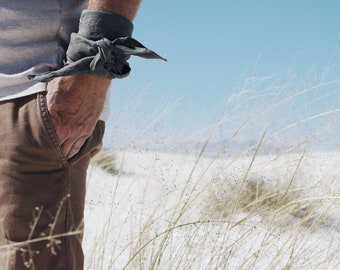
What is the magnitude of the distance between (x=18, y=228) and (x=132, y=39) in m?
0.42

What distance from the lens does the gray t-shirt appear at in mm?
1262

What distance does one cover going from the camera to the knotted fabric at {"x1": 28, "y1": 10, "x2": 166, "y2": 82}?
3.93ft

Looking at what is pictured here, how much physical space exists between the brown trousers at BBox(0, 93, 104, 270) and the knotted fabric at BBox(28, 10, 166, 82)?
84 mm

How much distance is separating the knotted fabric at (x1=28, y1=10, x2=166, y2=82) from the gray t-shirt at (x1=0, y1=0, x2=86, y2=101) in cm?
4

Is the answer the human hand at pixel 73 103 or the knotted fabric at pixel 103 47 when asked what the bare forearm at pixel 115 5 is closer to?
the knotted fabric at pixel 103 47

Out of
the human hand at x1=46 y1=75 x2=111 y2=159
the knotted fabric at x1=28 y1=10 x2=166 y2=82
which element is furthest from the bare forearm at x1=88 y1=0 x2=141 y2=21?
the human hand at x1=46 y1=75 x2=111 y2=159

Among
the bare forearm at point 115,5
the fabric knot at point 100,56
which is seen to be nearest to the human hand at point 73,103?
the fabric knot at point 100,56

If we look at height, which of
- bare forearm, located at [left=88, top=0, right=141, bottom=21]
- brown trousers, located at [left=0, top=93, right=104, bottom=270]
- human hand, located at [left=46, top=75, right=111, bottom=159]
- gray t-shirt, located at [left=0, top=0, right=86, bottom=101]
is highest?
bare forearm, located at [left=88, top=0, right=141, bottom=21]

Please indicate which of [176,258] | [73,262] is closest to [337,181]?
[176,258]

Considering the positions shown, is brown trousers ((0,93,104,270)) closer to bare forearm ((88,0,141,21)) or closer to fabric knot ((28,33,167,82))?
fabric knot ((28,33,167,82))

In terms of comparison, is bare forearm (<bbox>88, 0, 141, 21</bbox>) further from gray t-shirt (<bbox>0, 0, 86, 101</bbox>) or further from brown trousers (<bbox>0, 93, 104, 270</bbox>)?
brown trousers (<bbox>0, 93, 104, 270</bbox>)

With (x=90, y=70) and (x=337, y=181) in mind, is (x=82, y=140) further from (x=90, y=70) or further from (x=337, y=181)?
(x=337, y=181)

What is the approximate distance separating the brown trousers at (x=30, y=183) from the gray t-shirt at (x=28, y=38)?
62 millimetres

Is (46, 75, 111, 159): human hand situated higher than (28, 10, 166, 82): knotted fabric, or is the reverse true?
(28, 10, 166, 82): knotted fabric
